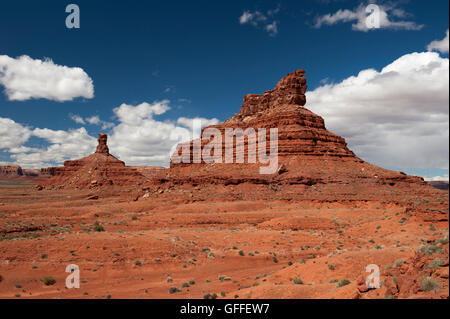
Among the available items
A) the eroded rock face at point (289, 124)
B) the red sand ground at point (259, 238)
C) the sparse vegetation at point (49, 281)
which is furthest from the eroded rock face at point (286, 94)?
the sparse vegetation at point (49, 281)

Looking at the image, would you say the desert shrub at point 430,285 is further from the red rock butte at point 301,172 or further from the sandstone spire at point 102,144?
the sandstone spire at point 102,144

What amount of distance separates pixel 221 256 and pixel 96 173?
92.2 meters

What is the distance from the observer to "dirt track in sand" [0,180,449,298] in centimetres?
1302

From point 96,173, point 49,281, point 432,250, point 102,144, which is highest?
point 102,144

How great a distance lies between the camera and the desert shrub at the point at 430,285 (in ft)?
23.9

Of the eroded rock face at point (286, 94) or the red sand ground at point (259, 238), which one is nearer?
the red sand ground at point (259, 238)

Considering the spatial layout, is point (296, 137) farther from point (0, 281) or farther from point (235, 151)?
point (0, 281)

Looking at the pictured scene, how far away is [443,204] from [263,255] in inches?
565

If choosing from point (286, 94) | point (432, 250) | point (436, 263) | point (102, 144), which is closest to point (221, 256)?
point (432, 250)

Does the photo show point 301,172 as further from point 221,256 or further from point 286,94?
point 221,256

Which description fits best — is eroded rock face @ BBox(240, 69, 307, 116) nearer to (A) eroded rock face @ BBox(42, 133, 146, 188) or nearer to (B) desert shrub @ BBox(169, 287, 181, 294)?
(A) eroded rock face @ BBox(42, 133, 146, 188)

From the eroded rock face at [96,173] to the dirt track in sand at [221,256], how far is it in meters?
68.6

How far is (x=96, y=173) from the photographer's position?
103m
